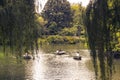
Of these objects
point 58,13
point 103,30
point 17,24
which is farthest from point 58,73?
point 58,13

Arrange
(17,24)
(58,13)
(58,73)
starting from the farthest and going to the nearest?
(58,13) < (58,73) < (17,24)

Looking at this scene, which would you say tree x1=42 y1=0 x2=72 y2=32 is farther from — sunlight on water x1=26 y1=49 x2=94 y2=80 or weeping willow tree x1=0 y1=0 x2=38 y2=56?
weeping willow tree x1=0 y1=0 x2=38 y2=56

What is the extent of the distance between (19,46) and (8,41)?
0.51 meters

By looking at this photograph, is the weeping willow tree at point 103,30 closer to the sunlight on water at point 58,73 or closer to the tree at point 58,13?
the sunlight on water at point 58,73

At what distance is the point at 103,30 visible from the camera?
9430 millimetres

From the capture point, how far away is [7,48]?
13641 mm

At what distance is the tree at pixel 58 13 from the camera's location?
74.9m

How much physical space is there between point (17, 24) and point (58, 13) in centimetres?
6434

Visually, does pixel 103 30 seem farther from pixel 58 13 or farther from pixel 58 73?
pixel 58 13

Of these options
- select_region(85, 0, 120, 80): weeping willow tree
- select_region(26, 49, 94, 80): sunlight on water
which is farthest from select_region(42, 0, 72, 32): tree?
select_region(85, 0, 120, 80): weeping willow tree

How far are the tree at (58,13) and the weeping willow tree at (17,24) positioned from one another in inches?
2333

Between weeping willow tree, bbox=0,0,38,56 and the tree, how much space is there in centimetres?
5925

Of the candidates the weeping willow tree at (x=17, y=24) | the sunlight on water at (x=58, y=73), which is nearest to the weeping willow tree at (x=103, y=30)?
the weeping willow tree at (x=17, y=24)

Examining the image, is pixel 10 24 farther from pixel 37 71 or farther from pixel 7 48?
pixel 37 71
